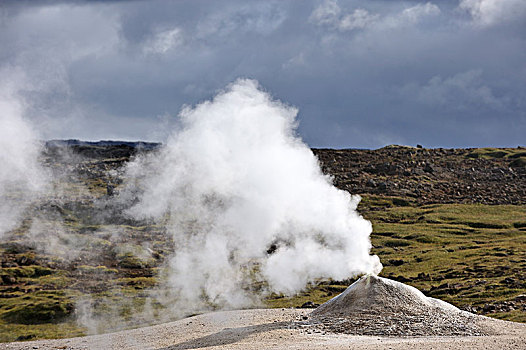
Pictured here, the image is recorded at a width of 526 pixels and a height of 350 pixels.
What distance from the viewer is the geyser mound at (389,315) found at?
37.3 m

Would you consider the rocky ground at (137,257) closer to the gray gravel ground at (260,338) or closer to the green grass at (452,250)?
the green grass at (452,250)

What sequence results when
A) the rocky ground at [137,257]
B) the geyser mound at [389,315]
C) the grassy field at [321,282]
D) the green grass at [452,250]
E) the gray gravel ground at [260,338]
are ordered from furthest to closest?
the rocky ground at [137,257]
the grassy field at [321,282]
the green grass at [452,250]
the geyser mound at [389,315]
the gray gravel ground at [260,338]

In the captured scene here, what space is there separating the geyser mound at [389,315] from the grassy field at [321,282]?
1316cm

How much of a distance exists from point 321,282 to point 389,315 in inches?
1866

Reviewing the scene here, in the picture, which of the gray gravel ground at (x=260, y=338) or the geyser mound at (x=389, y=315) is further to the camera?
the geyser mound at (x=389, y=315)

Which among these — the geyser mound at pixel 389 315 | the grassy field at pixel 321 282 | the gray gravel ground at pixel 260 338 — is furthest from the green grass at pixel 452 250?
the gray gravel ground at pixel 260 338

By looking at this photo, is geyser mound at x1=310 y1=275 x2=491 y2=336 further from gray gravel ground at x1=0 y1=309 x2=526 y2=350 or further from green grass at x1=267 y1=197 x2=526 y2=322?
green grass at x1=267 y1=197 x2=526 y2=322

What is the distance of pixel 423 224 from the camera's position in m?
155

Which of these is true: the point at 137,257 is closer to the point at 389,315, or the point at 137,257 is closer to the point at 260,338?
the point at 260,338

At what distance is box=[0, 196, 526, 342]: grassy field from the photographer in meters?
75.4

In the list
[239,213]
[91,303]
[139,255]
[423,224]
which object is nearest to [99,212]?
[139,255]

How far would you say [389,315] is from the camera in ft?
131

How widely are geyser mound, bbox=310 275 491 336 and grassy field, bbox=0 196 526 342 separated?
13161 mm

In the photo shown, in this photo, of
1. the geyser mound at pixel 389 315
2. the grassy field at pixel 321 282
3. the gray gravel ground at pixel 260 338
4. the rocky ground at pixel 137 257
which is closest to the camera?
the gray gravel ground at pixel 260 338
